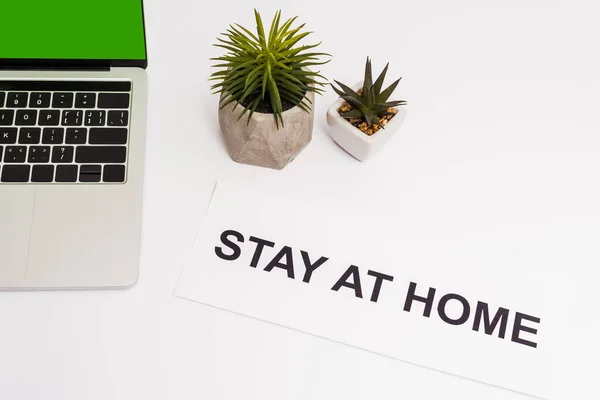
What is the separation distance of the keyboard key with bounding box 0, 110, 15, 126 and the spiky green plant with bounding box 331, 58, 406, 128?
0.37m

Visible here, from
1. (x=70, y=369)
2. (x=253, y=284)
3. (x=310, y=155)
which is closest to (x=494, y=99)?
(x=310, y=155)

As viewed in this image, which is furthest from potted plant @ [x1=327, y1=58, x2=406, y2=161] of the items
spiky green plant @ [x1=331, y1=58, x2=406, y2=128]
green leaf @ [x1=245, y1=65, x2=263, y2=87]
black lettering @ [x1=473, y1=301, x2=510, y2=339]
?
black lettering @ [x1=473, y1=301, x2=510, y2=339]

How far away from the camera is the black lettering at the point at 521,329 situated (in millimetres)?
797

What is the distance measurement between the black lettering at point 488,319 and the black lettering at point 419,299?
0.05 m

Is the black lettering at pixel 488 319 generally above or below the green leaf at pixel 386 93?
below

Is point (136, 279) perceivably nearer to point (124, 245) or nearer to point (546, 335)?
point (124, 245)

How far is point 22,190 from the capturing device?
79cm

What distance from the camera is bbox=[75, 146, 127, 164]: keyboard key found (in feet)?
2.65

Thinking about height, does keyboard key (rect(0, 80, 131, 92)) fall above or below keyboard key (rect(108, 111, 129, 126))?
above

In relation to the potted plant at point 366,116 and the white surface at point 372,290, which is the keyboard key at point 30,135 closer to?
the white surface at point 372,290

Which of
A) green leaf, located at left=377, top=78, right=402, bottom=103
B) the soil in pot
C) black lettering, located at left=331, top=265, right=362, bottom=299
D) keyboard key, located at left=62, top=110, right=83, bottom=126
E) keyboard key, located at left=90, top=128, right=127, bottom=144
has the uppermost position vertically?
green leaf, located at left=377, top=78, right=402, bottom=103

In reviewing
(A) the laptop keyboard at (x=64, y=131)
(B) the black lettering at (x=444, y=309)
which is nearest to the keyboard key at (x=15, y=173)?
(A) the laptop keyboard at (x=64, y=131)

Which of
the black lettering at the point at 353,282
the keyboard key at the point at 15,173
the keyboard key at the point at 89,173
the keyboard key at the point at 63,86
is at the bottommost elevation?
the black lettering at the point at 353,282

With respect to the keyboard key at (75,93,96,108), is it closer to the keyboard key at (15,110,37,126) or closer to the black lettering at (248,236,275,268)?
the keyboard key at (15,110,37,126)
